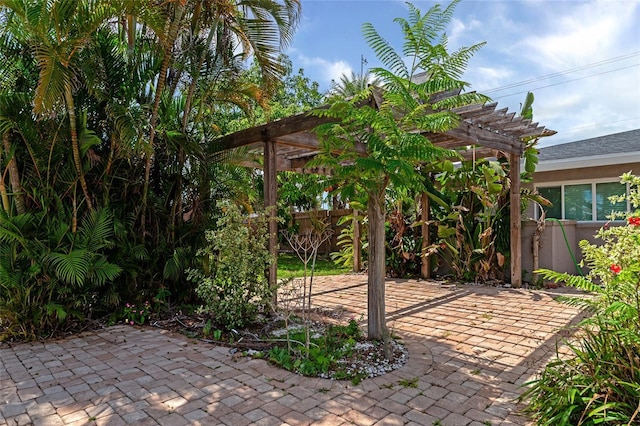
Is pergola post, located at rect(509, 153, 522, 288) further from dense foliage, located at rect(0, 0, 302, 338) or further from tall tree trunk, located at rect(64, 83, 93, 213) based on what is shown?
tall tree trunk, located at rect(64, 83, 93, 213)

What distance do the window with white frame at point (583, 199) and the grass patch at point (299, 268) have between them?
18.4 feet

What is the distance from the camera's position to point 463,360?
381 centimetres

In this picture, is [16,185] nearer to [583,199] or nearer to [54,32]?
[54,32]

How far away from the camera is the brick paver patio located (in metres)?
2.75

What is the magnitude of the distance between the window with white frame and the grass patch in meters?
5.60

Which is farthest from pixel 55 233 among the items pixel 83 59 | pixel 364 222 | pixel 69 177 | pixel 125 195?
pixel 364 222

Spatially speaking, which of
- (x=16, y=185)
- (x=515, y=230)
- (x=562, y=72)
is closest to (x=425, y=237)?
(x=515, y=230)

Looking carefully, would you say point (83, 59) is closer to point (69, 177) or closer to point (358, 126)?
point (69, 177)

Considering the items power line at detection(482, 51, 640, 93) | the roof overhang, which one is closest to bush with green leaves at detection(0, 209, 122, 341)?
the roof overhang

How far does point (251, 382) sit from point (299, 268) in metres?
7.76

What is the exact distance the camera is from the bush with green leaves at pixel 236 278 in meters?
4.68

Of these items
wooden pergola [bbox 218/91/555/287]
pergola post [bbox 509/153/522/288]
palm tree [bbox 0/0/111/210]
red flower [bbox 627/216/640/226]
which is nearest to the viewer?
red flower [bbox 627/216/640/226]

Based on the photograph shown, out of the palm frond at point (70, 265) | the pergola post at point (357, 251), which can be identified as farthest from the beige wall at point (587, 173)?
the palm frond at point (70, 265)

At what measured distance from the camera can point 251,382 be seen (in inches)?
130
